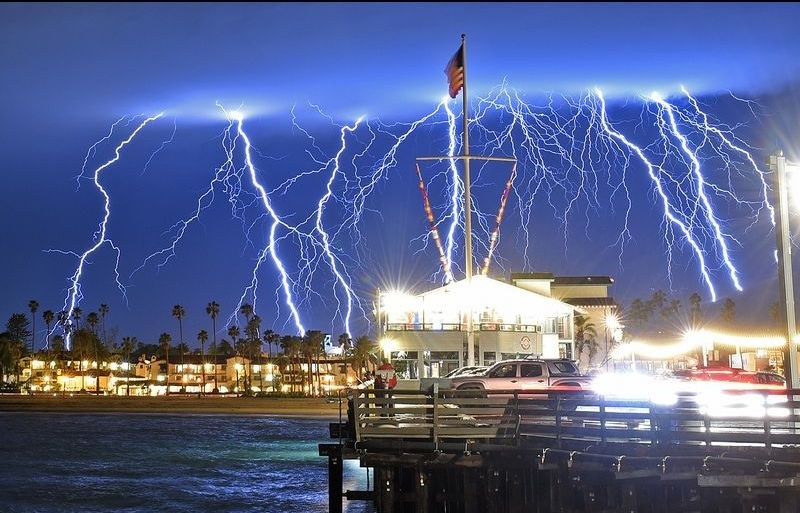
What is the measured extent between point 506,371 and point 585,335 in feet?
162

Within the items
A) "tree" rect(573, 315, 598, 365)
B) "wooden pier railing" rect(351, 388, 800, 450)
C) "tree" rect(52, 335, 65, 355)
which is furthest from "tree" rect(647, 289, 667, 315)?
"tree" rect(52, 335, 65, 355)

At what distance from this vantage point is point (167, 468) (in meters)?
36.9

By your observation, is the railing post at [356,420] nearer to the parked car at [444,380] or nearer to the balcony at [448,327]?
the parked car at [444,380]

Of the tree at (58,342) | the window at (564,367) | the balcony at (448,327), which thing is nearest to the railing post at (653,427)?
the window at (564,367)

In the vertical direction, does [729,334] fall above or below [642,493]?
above

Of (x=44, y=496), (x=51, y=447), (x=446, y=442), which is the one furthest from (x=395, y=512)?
(x=51, y=447)

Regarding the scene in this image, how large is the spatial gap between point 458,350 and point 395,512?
30028mm

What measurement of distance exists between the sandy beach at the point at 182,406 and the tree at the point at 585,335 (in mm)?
21497

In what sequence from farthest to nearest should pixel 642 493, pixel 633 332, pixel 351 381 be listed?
1. pixel 351 381
2. pixel 633 332
3. pixel 642 493

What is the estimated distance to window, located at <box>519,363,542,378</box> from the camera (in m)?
32.6

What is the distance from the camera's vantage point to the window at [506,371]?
3266 centimetres

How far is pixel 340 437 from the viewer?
2361cm

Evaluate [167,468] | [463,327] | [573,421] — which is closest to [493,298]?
[463,327]

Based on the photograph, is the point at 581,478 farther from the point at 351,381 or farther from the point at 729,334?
the point at 351,381
